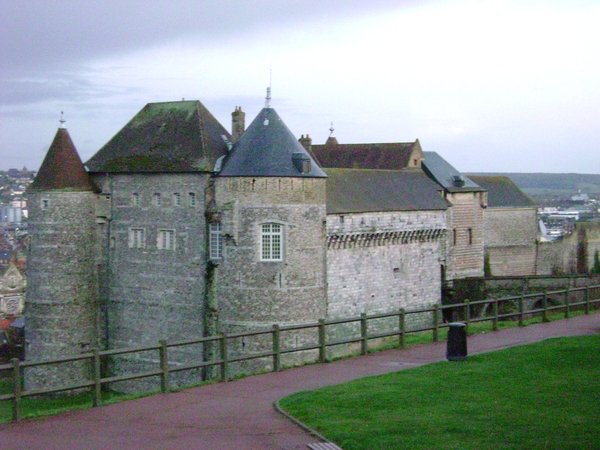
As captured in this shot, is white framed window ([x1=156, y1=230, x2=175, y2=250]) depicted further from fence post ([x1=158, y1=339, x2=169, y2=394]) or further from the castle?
fence post ([x1=158, y1=339, x2=169, y2=394])

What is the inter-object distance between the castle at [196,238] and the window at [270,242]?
0.04m

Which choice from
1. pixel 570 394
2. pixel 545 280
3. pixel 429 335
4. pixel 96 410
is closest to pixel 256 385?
pixel 96 410

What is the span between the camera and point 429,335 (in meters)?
24.2

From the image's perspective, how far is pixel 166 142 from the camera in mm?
39500

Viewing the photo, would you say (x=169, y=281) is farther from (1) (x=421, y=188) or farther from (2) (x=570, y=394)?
(2) (x=570, y=394)

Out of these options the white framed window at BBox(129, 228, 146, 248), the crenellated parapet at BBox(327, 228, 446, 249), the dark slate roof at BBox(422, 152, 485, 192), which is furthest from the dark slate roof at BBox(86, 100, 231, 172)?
the dark slate roof at BBox(422, 152, 485, 192)

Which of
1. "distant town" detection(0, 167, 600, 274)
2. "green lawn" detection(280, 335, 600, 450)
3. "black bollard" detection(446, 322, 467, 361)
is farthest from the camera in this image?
"distant town" detection(0, 167, 600, 274)

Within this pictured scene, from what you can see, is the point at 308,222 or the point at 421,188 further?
the point at 421,188

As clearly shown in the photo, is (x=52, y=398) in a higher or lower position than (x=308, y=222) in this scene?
lower

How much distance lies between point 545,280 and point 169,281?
736 inches

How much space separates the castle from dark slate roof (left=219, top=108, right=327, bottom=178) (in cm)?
5

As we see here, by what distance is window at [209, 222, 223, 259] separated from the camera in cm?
3678

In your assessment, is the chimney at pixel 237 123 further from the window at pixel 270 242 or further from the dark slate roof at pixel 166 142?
the window at pixel 270 242

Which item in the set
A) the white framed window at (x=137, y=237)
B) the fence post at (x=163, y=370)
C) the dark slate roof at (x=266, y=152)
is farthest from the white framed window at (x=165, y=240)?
the fence post at (x=163, y=370)
